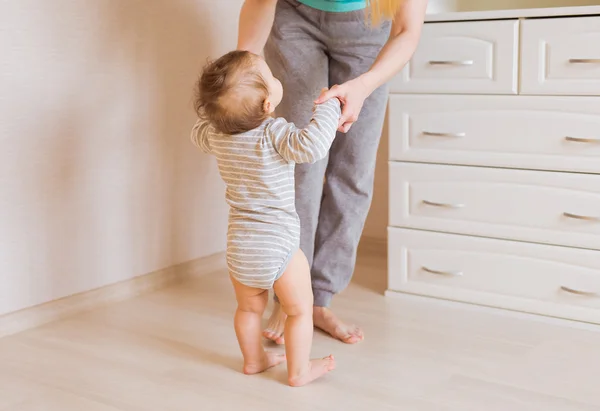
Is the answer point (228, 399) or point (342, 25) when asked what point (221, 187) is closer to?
point (342, 25)

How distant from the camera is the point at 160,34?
2.06 meters

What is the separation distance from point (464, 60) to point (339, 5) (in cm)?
46

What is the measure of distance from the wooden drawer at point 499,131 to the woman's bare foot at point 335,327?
0.51m

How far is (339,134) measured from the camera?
1726 millimetres

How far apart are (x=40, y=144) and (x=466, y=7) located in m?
1.34

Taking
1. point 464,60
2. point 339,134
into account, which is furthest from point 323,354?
point 464,60

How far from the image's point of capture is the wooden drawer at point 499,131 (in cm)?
177

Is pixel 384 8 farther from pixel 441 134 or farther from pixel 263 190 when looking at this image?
pixel 441 134

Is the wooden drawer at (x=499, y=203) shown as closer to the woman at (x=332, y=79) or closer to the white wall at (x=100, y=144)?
the woman at (x=332, y=79)

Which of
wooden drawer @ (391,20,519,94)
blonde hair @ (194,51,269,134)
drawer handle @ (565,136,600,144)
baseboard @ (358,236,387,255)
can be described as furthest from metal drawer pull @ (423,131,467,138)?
blonde hair @ (194,51,269,134)

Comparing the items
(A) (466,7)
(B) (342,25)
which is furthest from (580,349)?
(A) (466,7)

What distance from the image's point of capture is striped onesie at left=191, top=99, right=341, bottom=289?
1.31 m

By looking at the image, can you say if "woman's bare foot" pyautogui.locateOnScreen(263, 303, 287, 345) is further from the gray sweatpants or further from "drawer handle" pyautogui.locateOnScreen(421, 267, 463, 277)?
"drawer handle" pyautogui.locateOnScreen(421, 267, 463, 277)

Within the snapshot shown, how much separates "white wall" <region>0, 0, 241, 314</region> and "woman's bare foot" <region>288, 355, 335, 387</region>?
0.73m
